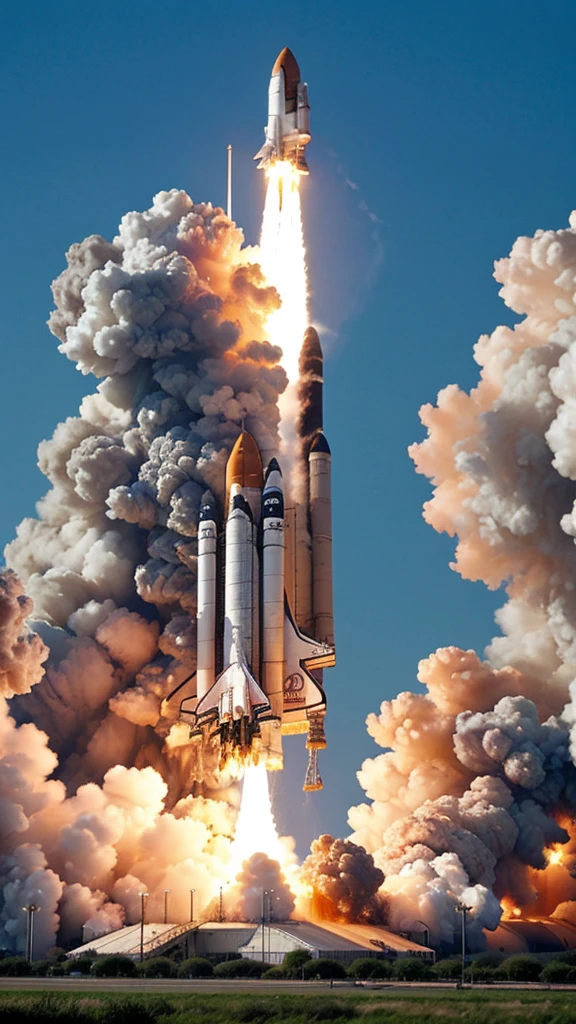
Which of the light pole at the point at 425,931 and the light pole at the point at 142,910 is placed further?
the light pole at the point at 425,931

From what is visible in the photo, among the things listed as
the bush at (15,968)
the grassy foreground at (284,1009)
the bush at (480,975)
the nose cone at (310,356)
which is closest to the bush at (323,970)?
the bush at (480,975)

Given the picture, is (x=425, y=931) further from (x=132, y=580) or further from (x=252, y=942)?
(x=132, y=580)

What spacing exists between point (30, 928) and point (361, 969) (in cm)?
1228

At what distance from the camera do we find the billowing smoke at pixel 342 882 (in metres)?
69.9

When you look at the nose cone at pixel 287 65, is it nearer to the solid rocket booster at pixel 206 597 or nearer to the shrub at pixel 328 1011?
the solid rocket booster at pixel 206 597

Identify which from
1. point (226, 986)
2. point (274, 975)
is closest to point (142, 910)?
point (274, 975)

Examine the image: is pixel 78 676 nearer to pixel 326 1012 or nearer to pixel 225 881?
pixel 225 881

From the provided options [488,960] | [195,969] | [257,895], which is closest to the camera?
[195,969]

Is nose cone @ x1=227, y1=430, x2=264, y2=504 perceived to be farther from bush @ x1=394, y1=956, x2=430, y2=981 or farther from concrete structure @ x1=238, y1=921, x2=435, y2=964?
bush @ x1=394, y1=956, x2=430, y2=981

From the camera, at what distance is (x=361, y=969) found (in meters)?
57.1

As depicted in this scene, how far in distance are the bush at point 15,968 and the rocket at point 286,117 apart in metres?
36.2

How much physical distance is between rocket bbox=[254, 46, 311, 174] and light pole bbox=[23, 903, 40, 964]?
33.2m

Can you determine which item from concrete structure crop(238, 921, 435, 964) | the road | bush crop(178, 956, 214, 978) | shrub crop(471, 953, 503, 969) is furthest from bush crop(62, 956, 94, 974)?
shrub crop(471, 953, 503, 969)

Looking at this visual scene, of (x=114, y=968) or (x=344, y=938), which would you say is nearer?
(x=114, y=968)
